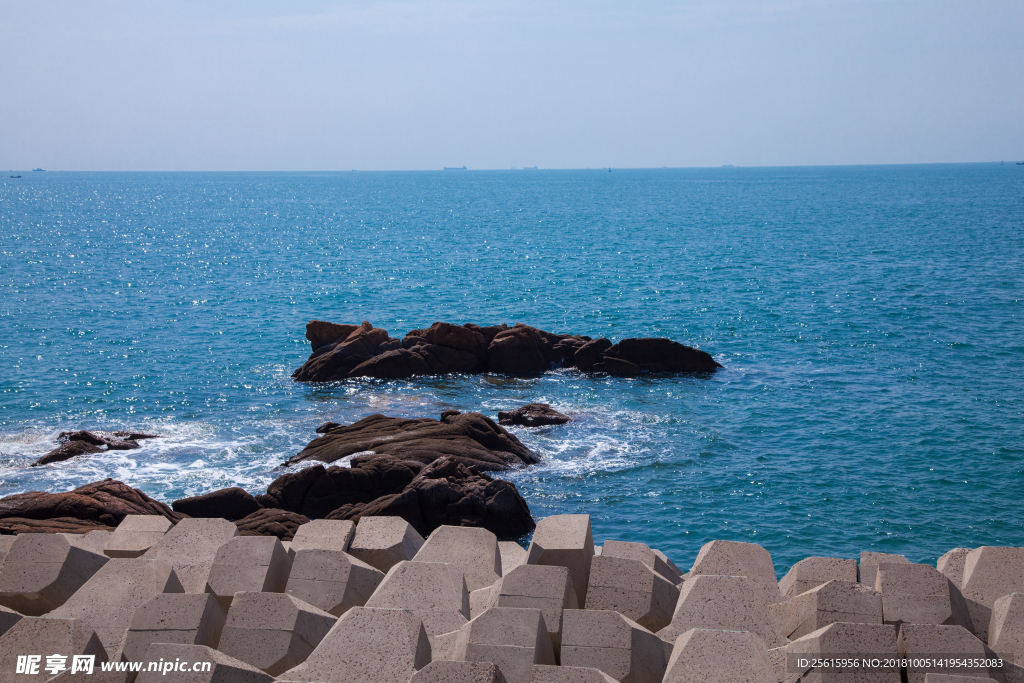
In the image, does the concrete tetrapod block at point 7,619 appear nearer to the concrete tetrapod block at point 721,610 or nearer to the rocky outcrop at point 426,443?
the concrete tetrapod block at point 721,610

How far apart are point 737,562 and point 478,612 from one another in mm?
4124

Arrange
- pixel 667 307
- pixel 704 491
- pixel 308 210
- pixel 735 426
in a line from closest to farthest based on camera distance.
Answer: pixel 704 491, pixel 735 426, pixel 667 307, pixel 308 210

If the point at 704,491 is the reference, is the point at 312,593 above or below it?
above

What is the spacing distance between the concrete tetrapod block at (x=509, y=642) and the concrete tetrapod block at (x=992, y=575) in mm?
6196

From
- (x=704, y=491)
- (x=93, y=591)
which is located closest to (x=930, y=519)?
(x=704, y=491)

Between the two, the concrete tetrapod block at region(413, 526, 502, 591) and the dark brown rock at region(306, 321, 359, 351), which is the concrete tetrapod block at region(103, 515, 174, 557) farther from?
the dark brown rock at region(306, 321, 359, 351)

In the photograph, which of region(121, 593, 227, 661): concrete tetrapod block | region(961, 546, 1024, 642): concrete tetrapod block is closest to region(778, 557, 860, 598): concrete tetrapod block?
region(961, 546, 1024, 642): concrete tetrapod block

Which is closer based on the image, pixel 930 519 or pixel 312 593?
pixel 312 593

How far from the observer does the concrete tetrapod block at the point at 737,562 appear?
11.5m

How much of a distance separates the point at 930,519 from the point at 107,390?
102 ft

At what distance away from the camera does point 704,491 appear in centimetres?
2272

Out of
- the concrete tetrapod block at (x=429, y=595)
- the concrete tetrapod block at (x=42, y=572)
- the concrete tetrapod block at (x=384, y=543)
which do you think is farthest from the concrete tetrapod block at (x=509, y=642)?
the concrete tetrapod block at (x=42, y=572)

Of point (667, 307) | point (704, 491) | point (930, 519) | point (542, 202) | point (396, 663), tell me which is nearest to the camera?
point (396, 663)

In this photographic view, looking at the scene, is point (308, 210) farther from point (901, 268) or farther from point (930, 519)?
point (930, 519)
